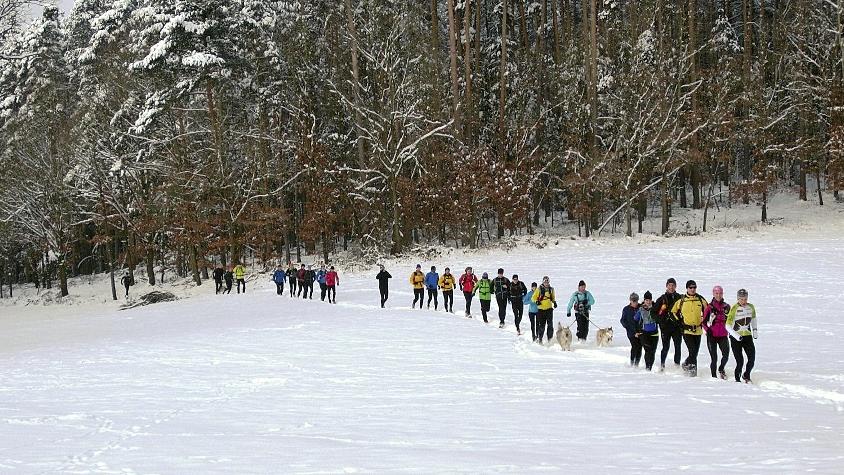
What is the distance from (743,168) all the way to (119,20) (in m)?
43.7

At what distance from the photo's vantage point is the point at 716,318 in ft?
41.7

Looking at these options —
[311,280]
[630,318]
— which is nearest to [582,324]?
[630,318]

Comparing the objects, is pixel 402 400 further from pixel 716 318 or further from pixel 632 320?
pixel 716 318

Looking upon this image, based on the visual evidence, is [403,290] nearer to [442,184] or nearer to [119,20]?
[442,184]

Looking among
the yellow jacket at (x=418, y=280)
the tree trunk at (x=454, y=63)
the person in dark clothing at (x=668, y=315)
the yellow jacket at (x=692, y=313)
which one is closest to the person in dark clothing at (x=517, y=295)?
the yellow jacket at (x=418, y=280)

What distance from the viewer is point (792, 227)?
38656mm

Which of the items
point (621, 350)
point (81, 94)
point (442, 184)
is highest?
point (81, 94)

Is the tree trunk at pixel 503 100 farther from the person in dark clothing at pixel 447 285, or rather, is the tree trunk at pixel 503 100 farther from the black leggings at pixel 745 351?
the black leggings at pixel 745 351

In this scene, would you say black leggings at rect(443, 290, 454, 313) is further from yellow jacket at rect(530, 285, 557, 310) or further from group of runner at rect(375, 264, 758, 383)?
group of runner at rect(375, 264, 758, 383)

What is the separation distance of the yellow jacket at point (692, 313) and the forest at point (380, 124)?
27.1 m

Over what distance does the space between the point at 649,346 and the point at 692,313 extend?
1.25 meters

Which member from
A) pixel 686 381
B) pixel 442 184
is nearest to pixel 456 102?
pixel 442 184

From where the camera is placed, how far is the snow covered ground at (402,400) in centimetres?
761

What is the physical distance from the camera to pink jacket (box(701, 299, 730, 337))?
12680mm
